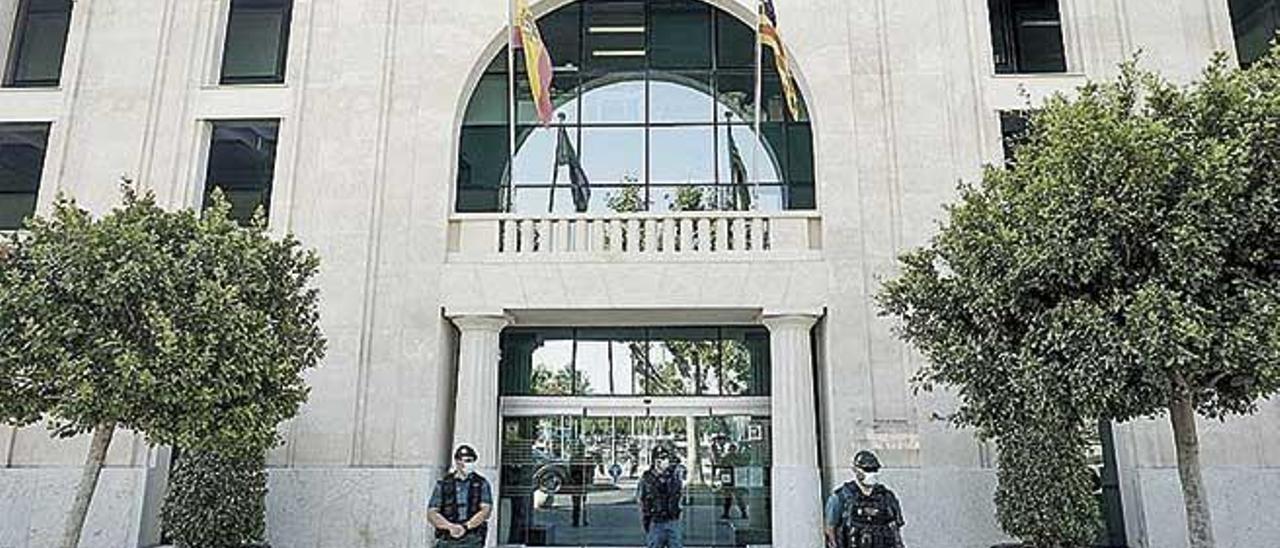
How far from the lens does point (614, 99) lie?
18422 millimetres

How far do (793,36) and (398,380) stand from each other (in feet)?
32.0

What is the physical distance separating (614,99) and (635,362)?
17.7 ft

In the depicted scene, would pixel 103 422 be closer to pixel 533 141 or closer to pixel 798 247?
pixel 533 141

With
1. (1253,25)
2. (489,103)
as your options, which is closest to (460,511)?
(489,103)

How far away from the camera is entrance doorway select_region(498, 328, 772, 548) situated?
1709 centimetres

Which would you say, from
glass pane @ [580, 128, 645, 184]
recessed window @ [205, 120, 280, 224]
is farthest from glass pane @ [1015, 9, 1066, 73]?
recessed window @ [205, 120, 280, 224]

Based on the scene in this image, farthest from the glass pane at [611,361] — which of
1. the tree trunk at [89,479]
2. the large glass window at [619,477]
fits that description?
the tree trunk at [89,479]

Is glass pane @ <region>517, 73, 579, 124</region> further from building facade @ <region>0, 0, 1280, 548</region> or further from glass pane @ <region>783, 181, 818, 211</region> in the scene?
glass pane @ <region>783, 181, 818, 211</region>

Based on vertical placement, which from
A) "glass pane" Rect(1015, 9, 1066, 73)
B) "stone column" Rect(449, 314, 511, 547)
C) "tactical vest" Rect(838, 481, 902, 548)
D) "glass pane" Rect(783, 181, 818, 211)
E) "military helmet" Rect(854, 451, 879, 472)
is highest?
"glass pane" Rect(1015, 9, 1066, 73)

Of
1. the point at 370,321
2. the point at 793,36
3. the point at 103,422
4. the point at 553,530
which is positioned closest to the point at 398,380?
the point at 370,321

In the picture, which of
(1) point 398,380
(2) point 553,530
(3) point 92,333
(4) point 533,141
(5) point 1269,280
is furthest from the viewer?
(4) point 533,141

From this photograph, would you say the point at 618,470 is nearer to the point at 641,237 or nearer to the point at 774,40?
the point at 641,237

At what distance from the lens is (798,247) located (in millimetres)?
16156

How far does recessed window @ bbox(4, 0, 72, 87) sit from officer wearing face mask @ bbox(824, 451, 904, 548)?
17644 millimetres
